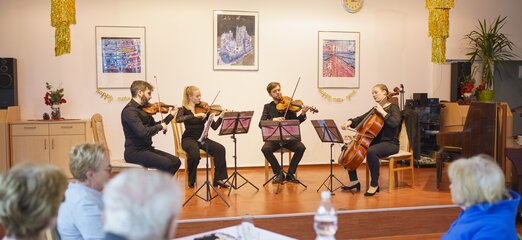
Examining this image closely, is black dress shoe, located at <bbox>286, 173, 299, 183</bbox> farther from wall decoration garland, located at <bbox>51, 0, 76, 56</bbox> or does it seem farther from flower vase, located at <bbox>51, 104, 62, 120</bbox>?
flower vase, located at <bbox>51, 104, 62, 120</bbox>

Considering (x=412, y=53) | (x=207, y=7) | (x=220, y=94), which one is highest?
(x=207, y=7)

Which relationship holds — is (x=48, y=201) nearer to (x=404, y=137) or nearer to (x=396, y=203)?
(x=396, y=203)

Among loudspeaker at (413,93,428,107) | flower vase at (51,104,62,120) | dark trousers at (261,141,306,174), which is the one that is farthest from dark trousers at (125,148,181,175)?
loudspeaker at (413,93,428,107)

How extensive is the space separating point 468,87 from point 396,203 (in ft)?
11.0

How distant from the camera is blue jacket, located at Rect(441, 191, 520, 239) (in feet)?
7.59

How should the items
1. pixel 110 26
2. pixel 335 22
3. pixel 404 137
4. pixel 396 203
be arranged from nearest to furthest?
pixel 396 203
pixel 404 137
pixel 110 26
pixel 335 22

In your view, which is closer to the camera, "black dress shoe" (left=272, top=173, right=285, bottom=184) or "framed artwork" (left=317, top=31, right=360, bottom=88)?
"black dress shoe" (left=272, top=173, right=285, bottom=184)

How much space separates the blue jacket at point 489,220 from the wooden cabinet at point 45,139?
5409mm

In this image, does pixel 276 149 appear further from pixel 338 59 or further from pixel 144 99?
pixel 338 59

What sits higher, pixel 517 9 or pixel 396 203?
pixel 517 9

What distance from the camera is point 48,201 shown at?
183 cm

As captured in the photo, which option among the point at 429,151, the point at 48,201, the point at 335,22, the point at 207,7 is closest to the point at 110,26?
the point at 207,7

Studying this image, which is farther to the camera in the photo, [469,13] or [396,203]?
[469,13]

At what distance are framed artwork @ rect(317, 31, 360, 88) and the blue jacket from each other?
217 inches
